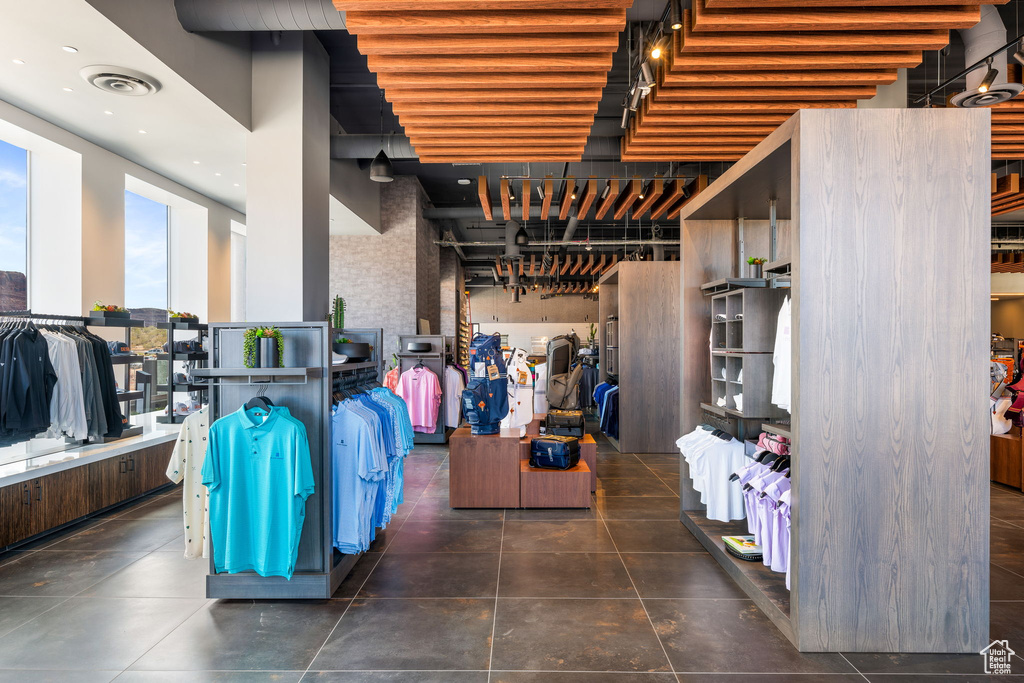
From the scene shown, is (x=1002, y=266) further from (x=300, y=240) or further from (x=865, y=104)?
(x=300, y=240)

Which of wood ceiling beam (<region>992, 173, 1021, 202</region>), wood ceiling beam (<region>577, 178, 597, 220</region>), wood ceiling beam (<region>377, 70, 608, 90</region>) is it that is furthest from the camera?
wood ceiling beam (<region>577, 178, 597, 220</region>)

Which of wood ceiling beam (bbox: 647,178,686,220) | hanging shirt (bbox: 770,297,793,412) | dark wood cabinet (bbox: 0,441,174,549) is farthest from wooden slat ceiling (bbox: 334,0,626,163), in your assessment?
dark wood cabinet (bbox: 0,441,174,549)

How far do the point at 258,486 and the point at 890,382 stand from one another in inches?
143

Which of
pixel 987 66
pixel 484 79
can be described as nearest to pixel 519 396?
pixel 484 79

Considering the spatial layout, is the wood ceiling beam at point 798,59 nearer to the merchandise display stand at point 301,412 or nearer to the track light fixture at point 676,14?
the track light fixture at point 676,14

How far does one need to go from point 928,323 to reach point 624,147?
4195mm

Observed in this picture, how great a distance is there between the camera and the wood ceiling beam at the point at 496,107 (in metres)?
4.80

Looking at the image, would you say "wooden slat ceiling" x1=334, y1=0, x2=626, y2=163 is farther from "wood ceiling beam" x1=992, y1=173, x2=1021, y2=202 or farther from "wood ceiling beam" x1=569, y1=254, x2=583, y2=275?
"wood ceiling beam" x1=569, y1=254, x2=583, y2=275

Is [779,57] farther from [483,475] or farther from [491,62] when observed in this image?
[483,475]

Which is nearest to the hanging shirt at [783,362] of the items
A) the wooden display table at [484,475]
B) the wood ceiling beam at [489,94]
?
the wood ceiling beam at [489,94]

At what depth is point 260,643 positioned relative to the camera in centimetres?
295

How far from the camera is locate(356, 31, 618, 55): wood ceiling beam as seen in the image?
12.7 ft

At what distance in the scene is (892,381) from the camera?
9.50 ft

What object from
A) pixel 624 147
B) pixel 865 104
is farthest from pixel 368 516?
pixel 865 104
